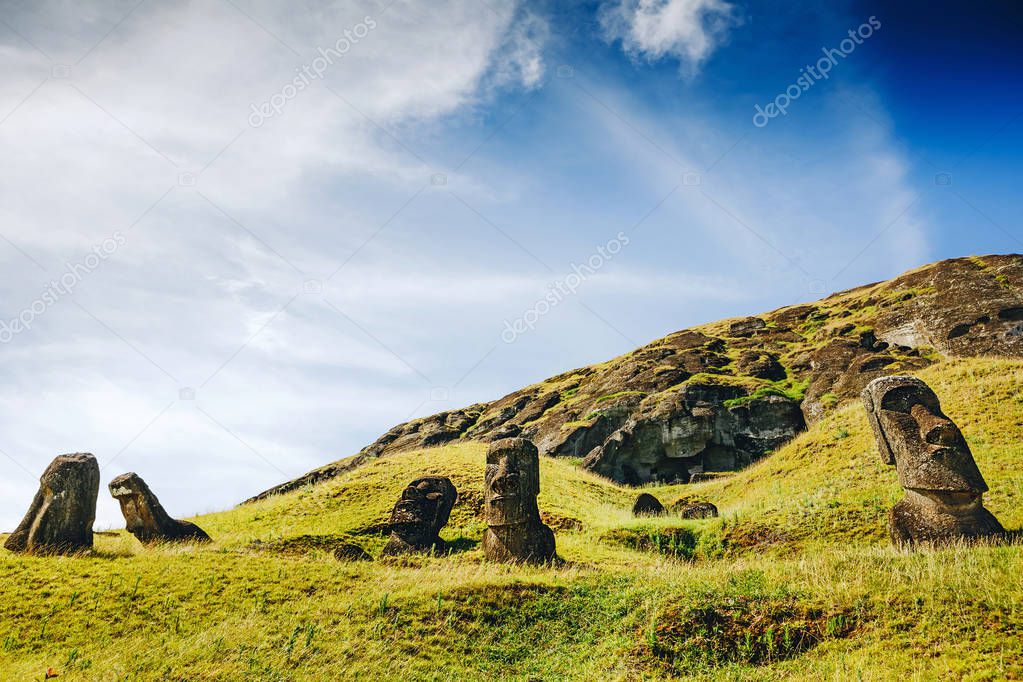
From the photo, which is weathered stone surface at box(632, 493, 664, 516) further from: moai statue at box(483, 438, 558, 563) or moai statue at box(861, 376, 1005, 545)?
moai statue at box(861, 376, 1005, 545)

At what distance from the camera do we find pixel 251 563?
55.0 ft

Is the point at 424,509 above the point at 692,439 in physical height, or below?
below

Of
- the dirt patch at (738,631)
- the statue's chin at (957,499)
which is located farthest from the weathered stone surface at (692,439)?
the dirt patch at (738,631)

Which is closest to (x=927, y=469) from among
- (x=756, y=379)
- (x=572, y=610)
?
(x=572, y=610)

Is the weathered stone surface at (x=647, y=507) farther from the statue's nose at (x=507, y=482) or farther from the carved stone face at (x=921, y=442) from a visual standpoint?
the carved stone face at (x=921, y=442)

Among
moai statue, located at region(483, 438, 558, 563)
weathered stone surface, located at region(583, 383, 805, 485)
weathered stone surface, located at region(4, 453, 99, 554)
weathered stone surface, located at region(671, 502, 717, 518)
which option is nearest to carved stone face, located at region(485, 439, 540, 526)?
moai statue, located at region(483, 438, 558, 563)

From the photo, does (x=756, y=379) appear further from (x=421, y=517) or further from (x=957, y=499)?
(x=957, y=499)

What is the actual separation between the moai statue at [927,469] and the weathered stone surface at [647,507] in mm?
14860

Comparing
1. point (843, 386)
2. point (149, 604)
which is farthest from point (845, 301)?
point (149, 604)

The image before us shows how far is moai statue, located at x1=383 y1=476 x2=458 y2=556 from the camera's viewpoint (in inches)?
897

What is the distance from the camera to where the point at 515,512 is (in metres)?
19.8

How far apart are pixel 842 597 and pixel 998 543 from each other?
4785 mm

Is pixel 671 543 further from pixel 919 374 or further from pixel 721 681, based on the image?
pixel 919 374

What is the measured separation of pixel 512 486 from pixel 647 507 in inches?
468
